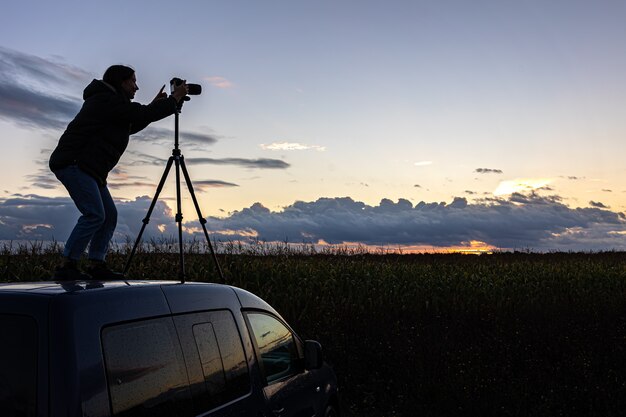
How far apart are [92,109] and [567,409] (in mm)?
8902

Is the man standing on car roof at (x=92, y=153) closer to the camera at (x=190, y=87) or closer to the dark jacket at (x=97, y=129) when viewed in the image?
the dark jacket at (x=97, y=129)

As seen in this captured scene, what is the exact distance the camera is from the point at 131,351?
11.0ft

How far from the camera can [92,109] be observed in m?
7.91

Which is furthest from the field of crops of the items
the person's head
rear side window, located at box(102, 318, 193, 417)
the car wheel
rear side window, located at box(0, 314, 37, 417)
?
rear side window, located at box(0, 314, 37, 417)

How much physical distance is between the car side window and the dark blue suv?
0.03 meters

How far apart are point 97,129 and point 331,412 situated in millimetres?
4199

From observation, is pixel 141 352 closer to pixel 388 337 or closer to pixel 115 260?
pixel 388 337

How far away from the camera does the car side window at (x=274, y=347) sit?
4945 millimetres

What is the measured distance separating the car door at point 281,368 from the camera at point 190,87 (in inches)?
173

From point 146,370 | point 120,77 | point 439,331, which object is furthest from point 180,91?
point 439,331

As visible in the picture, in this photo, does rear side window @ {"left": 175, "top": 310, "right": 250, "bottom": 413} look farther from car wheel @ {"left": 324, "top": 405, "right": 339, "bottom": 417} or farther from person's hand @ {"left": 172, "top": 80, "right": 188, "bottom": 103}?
person's hand @ {"left": 172, "top": 80, "right": 188, "bottom": 103}

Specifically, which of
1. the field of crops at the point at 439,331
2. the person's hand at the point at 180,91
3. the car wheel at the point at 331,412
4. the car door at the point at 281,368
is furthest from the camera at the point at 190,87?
the field of crops at the point at 439,331

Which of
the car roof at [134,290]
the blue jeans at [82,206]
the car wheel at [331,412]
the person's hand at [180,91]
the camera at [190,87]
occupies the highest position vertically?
the camera at [190,87]

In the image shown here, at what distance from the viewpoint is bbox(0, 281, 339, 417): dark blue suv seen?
300 cm
